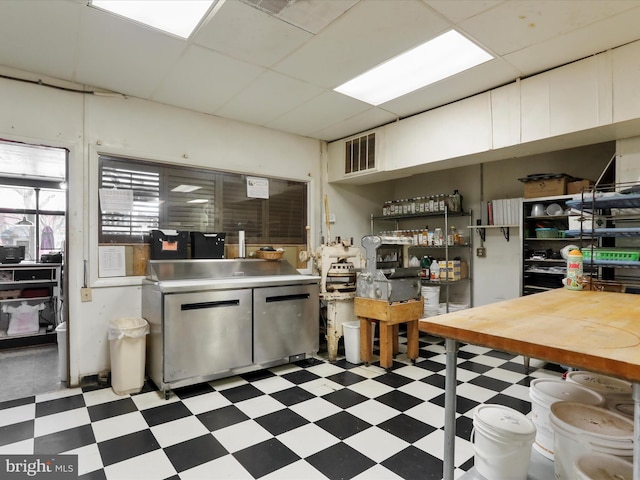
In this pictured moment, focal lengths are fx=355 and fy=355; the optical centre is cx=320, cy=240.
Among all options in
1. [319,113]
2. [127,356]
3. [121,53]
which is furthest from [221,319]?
[319,113]

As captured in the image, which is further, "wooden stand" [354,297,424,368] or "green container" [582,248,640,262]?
"wooden stand" [354,297,424,368]

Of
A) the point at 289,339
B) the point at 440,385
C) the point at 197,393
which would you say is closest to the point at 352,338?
the point at 289,339

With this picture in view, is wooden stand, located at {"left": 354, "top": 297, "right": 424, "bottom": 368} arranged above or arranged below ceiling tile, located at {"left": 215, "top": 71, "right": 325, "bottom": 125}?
below

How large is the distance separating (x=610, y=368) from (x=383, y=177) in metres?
3.92

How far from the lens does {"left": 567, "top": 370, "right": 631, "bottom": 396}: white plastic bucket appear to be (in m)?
1.45

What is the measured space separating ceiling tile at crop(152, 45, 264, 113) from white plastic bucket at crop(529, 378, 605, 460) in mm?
2882

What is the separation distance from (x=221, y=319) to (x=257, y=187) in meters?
1.77

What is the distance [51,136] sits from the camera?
3.04 m

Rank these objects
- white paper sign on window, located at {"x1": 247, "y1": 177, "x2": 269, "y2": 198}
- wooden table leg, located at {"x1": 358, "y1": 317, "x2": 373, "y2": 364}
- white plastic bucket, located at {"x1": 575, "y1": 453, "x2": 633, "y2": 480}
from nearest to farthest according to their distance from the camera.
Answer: white plastic bucket, located at {"x1": 575, "y1": 453, "x2": 633, "y2": 480} → wooden table leg, located at {"x1": 358, "y1": 317, "x2": 373, "y2": 364} → white paper sign on window, located at {"x1": 247, "y1": 177, "x2": 269, "y2": 198}

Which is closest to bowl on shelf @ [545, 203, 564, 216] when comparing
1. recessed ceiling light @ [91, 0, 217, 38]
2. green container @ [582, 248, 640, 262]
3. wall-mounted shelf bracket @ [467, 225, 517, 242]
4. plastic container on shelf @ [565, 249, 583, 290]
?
wall-mounted shelf bracket @ [467, 225, 517, 242]

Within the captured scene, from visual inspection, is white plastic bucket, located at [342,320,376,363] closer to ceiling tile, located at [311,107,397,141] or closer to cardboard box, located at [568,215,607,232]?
cardboard box, located at [568,215,607,232]

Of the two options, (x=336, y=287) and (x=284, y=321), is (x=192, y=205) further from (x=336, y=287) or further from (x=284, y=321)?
(x=336, y=287)

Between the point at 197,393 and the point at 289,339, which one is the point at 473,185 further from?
the point at 197,393

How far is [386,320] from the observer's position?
3465 mm
